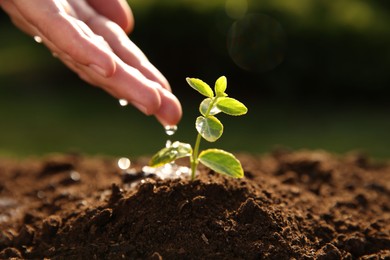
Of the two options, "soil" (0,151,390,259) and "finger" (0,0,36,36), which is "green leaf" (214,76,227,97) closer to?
"soil" (0,151,390,259)

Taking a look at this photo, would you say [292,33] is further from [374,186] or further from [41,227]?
[41,227]

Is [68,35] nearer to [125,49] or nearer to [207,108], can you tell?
[125,49]

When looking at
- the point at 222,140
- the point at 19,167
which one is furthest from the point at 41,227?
the point at 222,140

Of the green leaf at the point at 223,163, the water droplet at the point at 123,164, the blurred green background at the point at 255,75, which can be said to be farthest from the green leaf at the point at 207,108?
the blurred green background at the point at 255,75

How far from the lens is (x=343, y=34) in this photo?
23.5ft

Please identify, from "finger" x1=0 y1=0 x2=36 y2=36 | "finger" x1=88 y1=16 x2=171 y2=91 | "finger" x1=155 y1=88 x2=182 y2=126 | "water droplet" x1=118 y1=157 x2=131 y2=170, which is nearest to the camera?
"finger" x1=155 y1=88 x2=182 y2=126

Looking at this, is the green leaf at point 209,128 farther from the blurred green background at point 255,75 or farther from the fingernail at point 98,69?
the blurred green background at point 255,75

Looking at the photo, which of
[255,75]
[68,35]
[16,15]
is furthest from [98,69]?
[255,75]

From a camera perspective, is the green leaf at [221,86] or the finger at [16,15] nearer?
the green leaf at [221,86]

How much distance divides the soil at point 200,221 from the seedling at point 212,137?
163 millimetres

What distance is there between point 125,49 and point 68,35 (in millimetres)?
491

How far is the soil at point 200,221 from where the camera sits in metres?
2.27

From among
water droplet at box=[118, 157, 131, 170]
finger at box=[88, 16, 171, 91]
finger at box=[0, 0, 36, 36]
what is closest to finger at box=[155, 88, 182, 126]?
finger at box=[88, 16, 171, 91]

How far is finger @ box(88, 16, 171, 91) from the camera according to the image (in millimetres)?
2746
